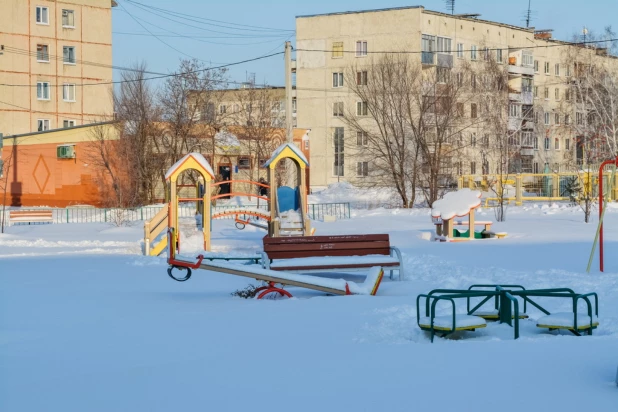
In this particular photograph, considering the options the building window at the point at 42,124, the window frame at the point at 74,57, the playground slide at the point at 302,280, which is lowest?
the playground slide at the point at 302,280

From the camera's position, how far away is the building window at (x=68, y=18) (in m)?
58.6

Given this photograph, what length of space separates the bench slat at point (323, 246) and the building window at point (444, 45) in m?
50.2

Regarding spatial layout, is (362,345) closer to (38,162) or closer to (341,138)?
(38,162)

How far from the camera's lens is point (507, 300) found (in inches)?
364

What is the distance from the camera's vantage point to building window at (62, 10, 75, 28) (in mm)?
58594

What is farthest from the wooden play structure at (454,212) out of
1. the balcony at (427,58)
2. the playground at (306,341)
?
the balcony at (427,58)

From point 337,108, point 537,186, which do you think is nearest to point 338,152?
point 337,108

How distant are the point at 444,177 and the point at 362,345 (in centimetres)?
3621

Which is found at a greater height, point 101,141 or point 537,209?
point 101,141

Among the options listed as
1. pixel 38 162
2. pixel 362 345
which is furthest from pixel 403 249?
pixel 38 162

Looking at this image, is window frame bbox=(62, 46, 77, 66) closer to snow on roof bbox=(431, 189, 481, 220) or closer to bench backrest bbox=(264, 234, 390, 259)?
snow on roof bbox=(431, 189, 481, 220)

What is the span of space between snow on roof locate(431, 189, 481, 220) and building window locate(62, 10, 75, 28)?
1693 inches

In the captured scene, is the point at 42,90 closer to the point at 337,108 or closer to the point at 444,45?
the point at 337,108

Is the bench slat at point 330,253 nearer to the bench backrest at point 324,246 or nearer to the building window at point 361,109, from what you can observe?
the bench backrest at point 324,246
